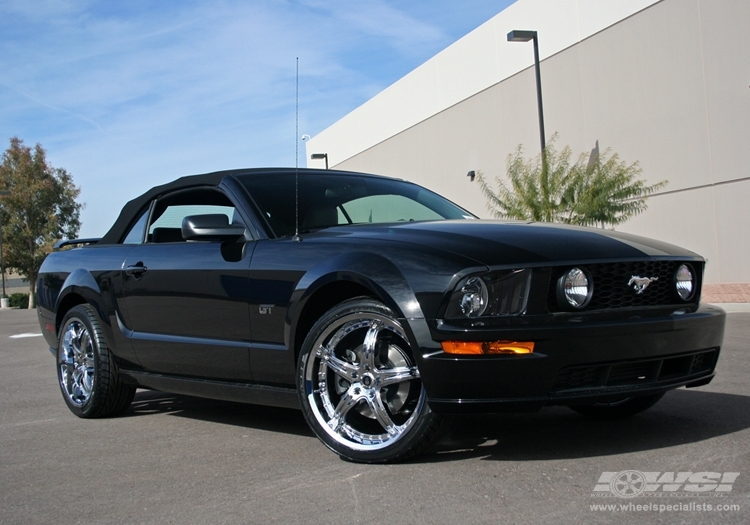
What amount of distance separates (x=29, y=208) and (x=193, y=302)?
1953 inches

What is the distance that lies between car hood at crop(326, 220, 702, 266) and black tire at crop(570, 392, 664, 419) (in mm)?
868

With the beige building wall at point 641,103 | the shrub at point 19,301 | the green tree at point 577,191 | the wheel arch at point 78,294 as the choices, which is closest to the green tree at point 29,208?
the shrub at point 19,301

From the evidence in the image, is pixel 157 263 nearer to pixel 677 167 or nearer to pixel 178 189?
pixel 178 189

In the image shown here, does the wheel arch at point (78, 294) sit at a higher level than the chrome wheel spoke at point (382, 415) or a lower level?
higher

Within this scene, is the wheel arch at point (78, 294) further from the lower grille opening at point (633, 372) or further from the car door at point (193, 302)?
the lower grille opening at point (633, 372)

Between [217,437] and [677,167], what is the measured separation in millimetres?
17958

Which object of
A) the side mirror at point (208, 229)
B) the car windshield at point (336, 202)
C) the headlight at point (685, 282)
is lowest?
the headlight at point (685, 282)

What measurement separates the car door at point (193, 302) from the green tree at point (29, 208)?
4698 cm

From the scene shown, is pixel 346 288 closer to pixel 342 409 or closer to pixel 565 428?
pixel 342 409

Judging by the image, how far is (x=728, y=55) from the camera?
1869 centimetres

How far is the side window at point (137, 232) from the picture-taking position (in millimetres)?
5559

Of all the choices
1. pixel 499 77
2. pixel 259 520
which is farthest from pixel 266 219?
pixel 499 77

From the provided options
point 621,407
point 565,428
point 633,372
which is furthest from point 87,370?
point 633,372

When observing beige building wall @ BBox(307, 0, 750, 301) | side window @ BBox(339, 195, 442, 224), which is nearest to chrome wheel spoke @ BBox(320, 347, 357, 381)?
side window @ BBox(339, 195, 442, 224)
